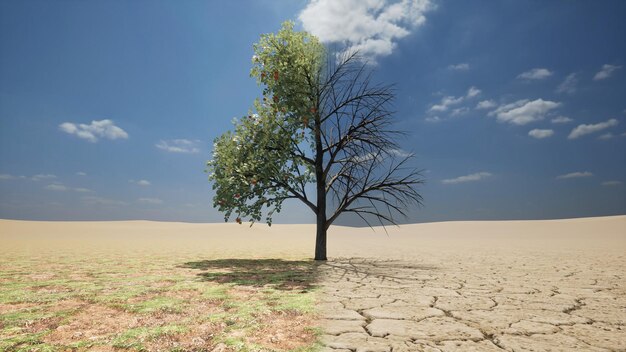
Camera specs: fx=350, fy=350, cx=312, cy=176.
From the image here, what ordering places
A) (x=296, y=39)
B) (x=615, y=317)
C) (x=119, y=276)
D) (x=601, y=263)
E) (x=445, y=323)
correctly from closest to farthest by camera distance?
(x=445, y=323), (x=615, y=317), (x=119, y=276), (x=601, y=263), (x=296, y=39)

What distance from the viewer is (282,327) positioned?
13.5ft

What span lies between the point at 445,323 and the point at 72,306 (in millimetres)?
5170

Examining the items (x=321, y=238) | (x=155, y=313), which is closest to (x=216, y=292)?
(x=155, y=313)

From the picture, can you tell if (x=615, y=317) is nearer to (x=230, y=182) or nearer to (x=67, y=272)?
(x=230, y=182)

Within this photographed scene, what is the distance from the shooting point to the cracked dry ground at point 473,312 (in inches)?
145

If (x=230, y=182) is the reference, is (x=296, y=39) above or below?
above

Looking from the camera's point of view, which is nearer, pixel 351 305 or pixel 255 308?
pixel 255 308

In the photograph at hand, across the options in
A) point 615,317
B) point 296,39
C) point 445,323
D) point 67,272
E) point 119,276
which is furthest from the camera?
point 296,39

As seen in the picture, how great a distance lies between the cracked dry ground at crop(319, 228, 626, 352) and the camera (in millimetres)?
3684

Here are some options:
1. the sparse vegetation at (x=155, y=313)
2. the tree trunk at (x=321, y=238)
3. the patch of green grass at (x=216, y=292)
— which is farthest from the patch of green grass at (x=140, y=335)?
the tree trunk at (x=321, y=238)

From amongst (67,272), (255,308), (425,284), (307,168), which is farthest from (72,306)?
(307,168)

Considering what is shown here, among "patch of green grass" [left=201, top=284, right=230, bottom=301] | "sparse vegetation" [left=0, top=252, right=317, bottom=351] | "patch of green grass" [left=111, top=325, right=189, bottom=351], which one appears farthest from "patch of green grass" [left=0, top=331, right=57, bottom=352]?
"patch of green grass" [left=201, top=284, right=230, bottom=301]

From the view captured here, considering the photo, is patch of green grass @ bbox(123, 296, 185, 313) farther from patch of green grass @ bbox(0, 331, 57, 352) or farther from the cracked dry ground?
the cracked dry ground

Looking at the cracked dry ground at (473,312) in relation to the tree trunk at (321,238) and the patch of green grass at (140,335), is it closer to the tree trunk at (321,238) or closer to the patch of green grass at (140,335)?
the patch of green grass at (140,335)
